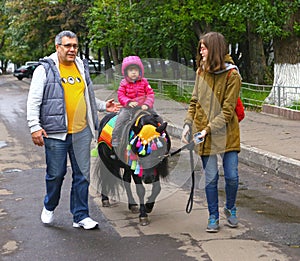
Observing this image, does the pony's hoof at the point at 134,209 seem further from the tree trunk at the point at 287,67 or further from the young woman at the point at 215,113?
the tree trunk at the point at 287,67

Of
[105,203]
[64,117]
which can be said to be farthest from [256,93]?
[64,117]

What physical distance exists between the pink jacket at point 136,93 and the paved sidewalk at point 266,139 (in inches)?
30.3

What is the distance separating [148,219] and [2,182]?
9.80ft

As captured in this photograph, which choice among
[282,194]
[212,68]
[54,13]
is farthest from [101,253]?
[54,13]

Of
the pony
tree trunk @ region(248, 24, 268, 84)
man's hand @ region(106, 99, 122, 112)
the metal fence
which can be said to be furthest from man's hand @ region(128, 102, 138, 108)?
tree trunk @ region(248, 24, 268, 84)

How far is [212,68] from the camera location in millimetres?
5301

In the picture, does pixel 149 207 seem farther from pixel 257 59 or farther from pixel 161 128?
pixel 257 59

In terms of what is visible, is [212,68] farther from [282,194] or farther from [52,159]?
[282,194]

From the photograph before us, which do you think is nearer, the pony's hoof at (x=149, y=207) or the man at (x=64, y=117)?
the man at (x=64, y=117)

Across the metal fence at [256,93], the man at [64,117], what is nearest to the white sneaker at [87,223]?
the man at [64,117]

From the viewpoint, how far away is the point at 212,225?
550 cm

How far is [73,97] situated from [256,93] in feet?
36.1

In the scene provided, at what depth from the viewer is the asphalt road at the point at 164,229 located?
4.95m

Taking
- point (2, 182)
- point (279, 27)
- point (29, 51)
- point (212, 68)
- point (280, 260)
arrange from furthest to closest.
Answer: point (29, 51), point (279, 27), point (2, 182), point (212, 68), point (280, 260)
